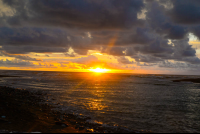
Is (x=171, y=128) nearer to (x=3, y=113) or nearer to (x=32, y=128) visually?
(x=32, y=128)

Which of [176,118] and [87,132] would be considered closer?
[87,132]

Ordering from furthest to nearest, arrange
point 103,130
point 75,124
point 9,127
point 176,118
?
point 176,118 → point 75,124 → point 103,130 → point 9,127

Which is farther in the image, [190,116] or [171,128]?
[190,116]

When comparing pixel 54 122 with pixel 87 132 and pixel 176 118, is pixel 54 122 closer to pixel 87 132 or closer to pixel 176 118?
pixel 87 132

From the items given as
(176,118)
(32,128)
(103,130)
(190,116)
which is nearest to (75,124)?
(103,130)

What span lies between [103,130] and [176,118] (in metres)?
10.3

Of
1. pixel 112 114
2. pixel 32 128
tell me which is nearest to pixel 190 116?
pixel 112 114

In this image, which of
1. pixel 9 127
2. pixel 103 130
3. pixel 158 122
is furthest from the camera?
pixel 158 122

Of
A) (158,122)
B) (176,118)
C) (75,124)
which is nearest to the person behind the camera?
(75,124)

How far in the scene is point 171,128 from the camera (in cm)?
1511

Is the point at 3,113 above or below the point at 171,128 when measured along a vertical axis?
above

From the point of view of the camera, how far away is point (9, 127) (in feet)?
40.9

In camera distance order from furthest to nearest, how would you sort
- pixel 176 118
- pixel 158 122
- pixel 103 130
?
1. pixel 176 118
2. pixel 158 122
3. pixel 103 130

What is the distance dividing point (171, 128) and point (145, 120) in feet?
9.74
